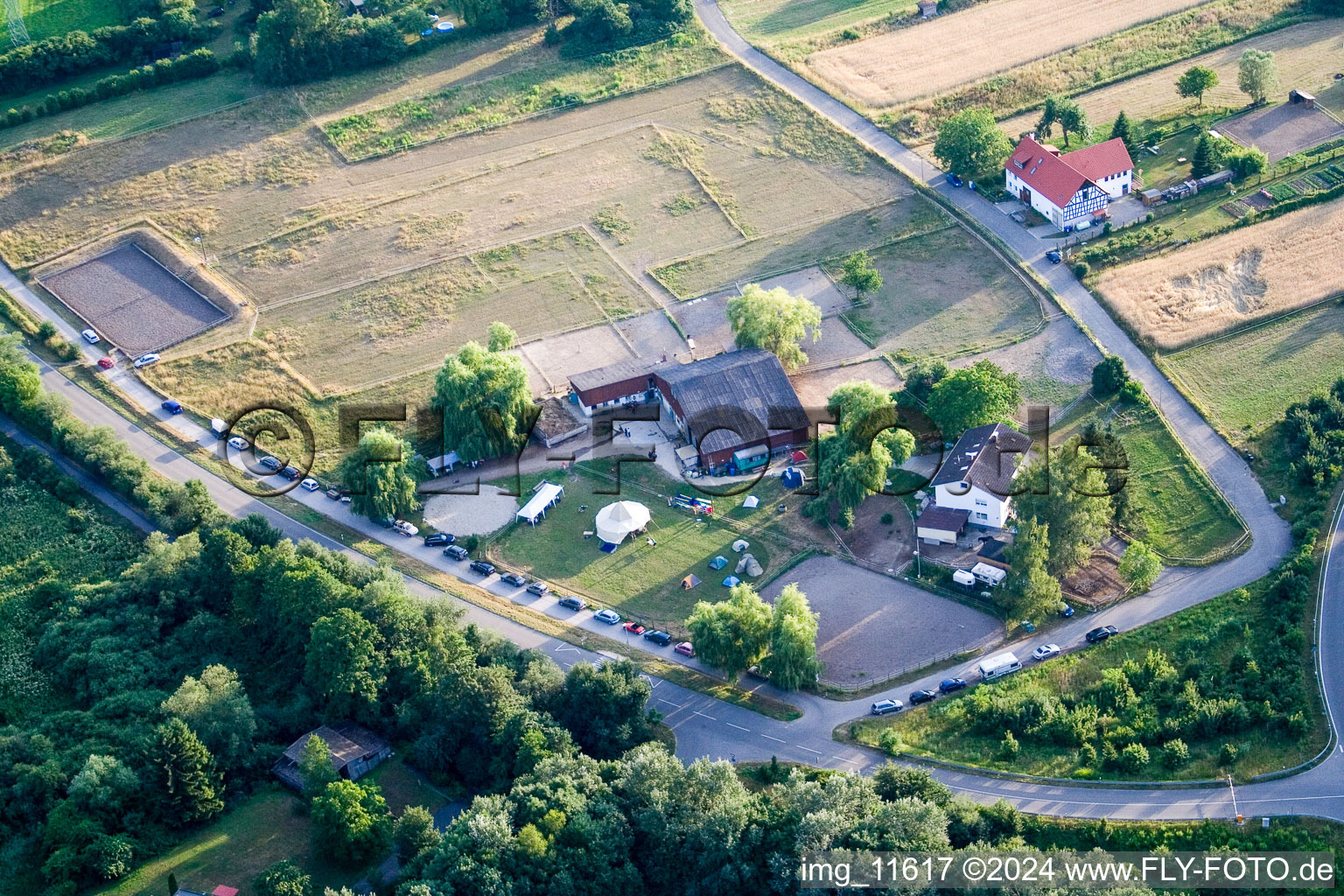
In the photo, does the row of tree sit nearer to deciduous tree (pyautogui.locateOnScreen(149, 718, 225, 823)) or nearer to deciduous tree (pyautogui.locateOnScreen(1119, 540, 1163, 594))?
deciduous tree (pyautogui.locateOnScreen(149, 718, 225, 823))

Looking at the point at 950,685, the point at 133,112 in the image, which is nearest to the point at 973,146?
the point at 950,685

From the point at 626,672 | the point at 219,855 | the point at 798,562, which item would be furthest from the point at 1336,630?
the point at 219,855

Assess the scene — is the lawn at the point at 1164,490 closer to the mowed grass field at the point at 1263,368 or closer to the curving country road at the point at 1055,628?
the curving country road at the point at 1055,628

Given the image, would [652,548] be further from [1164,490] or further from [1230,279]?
[1230,279]

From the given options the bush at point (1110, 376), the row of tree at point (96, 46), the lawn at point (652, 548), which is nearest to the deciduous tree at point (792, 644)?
the lawn at point (652, 548)

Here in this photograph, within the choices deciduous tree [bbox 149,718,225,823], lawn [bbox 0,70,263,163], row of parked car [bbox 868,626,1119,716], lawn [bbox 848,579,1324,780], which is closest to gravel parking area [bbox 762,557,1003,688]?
row of parked car [bbox 868,626,1119,716]

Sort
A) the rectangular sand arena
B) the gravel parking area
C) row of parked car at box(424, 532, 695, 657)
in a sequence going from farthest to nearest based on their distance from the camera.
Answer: the rectangular sand arena
row of parked car at box(424, 532, 695, 657)
the gravel parking area

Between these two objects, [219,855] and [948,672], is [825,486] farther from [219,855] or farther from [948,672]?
[219,855]
